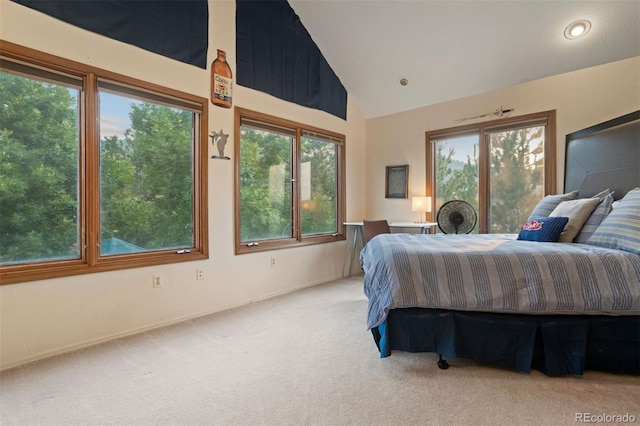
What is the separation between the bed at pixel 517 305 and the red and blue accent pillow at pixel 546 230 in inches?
12.1

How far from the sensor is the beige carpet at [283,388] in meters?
1.54

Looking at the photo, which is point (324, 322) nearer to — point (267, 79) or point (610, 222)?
point (610, 222)

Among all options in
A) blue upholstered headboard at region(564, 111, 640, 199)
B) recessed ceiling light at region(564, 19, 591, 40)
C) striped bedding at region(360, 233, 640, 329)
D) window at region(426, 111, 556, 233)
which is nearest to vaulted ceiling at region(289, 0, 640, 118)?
recessed ceiling light at region(564, 19, 591, 40)

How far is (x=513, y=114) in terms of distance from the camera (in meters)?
3.76

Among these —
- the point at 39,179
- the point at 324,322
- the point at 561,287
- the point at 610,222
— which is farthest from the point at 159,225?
the point at 610,222

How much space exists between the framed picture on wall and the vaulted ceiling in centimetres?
94

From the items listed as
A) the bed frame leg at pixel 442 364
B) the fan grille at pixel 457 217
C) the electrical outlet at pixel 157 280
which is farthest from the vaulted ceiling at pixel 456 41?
the electrical outlet at pixel 157 280

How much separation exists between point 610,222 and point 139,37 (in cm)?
377

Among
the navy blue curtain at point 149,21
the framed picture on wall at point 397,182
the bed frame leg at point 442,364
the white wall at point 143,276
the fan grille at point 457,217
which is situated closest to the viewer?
the bed frame leg at point 442,364

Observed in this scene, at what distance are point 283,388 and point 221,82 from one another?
278 centimetres

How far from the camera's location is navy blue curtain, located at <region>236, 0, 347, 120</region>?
3379 mm

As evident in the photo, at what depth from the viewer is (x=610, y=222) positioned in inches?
83.0

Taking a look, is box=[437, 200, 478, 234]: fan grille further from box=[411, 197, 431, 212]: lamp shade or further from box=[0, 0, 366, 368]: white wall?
box=[0, 0, 366, 368]: white wall

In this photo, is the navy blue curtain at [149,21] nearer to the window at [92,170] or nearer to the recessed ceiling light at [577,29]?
the window at [92,170]
